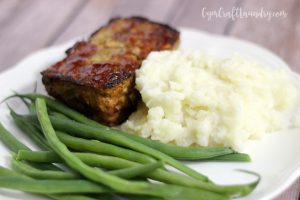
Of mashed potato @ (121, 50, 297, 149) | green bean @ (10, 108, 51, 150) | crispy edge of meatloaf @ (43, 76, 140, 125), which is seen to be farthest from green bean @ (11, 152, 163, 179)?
crispy edge of meatloaf @ (43, 76, 140, 125)

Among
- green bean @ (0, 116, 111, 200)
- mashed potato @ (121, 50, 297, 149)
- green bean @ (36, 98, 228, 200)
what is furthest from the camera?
mashed potato @ (121, 50, 297, 149)

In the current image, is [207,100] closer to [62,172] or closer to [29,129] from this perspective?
[62,172]

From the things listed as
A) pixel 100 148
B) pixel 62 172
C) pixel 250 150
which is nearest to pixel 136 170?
pixel 100 148

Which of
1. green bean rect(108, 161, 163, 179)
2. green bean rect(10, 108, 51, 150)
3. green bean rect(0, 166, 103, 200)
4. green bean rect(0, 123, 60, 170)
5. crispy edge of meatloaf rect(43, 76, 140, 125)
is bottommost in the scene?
green bean rect(0, 166, 103, 200)

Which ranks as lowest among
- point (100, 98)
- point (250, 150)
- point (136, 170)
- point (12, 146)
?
point (136, 170)

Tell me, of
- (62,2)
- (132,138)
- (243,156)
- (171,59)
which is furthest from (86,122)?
(62,2)

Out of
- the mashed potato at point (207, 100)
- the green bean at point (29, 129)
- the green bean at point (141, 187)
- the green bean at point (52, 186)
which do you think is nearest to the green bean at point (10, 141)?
the green bean at point (29, 129)

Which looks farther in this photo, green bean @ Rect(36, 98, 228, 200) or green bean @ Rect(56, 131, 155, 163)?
green bean @ Rect(56, 131, 155, 163)

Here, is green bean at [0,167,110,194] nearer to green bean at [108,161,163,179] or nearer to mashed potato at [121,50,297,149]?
green bean at [108,161,163,179]
